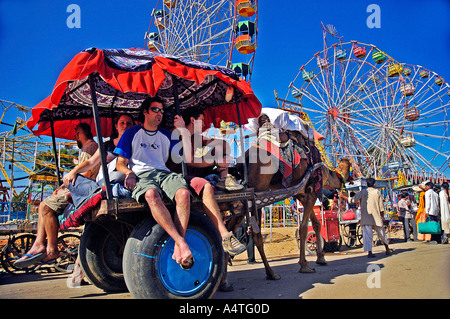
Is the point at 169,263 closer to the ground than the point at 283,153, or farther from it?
closer to the ground

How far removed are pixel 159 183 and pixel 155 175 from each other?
0.14 metres

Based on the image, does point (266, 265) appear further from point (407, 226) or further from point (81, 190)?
point (407, 226)

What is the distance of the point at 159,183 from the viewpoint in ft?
10.8

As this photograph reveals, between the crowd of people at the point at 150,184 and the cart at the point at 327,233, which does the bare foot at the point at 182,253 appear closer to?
the crowd of people at the point at 150,184

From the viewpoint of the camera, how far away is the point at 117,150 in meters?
3.46

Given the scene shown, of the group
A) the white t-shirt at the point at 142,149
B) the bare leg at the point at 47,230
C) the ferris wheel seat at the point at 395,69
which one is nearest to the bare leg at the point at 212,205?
the white t-shirt at the point at 142,149

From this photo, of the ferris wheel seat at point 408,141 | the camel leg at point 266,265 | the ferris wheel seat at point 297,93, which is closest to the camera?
the camel leg at point 266,265

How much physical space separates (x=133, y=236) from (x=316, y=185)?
3961 millimetres

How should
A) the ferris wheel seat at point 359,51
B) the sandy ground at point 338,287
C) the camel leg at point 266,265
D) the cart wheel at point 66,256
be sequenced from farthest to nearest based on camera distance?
1. the ferris wheel seat at point 359,51
2. the cart wheel at point 66,256
3. the camel leg at point 266,265
4. the sandy ground at point 338,287

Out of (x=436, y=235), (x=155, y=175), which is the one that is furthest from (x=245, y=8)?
(x=155, y=175)

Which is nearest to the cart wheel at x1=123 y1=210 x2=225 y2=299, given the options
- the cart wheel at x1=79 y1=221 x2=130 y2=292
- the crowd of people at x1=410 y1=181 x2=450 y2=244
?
the cart wheel at x1=79 y1=221 x2=130 y2=292

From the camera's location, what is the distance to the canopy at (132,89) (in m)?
3.15

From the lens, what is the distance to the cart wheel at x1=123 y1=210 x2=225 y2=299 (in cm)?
288
